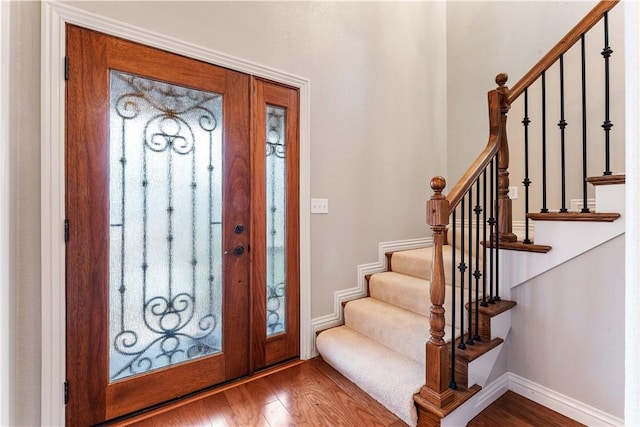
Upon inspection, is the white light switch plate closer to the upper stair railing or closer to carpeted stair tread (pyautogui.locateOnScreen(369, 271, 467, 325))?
carpeted stair tread (pyautogui.locateOnScreen(369, 271, 467, 325))

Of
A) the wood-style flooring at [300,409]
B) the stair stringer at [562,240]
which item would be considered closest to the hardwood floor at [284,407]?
the wood-style flooring at [300,409]

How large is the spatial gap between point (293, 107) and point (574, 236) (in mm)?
2028

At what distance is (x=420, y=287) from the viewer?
204cm

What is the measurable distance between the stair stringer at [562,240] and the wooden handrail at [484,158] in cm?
53

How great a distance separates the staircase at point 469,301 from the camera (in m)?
1.43

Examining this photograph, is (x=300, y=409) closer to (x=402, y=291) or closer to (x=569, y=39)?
(x=402, y=291)

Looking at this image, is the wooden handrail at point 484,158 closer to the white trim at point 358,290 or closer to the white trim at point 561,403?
the white trim at point 358,290

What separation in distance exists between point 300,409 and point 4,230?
5.70 feet

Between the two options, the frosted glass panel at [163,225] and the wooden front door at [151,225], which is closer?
the wooden front door at [151,225]

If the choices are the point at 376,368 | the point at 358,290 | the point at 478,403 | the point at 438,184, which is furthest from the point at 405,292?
the point at 438,184

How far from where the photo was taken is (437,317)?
1.43m

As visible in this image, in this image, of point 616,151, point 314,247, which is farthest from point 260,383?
point 616,151

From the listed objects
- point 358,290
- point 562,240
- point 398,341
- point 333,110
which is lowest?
point 398,341

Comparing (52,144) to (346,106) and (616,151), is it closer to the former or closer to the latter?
(346,106)
